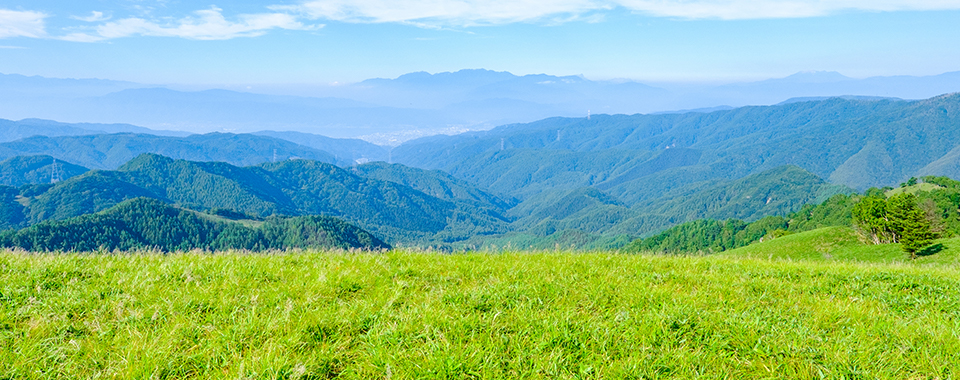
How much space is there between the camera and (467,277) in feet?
25.0

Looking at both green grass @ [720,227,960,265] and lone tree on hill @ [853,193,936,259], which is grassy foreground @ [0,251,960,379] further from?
lone tree on hill @ [853,193,936,259]

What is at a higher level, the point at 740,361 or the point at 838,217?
the point at 740,361

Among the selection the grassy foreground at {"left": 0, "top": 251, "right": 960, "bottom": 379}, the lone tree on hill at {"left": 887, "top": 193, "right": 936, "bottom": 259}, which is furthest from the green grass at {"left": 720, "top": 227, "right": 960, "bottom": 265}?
the grassy foreground at {"left": 0, "top": 251, "right": 960, "bottom": 379}

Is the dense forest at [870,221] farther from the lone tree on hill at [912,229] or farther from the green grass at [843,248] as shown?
the green grass at [843,248]

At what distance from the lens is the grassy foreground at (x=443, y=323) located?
14.3 feet

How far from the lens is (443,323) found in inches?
210

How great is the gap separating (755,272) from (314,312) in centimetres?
816

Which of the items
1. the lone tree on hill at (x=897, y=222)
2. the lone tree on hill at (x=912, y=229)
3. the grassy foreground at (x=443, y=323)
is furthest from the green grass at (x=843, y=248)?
the grassy foreground at (x=443, y=323)

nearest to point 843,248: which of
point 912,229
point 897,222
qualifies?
point 897,222

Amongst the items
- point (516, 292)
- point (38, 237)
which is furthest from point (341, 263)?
point (38, 237)

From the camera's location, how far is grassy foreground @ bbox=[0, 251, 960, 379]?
437 cm

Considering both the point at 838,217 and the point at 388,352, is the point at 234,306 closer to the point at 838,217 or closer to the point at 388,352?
the point at 388,352

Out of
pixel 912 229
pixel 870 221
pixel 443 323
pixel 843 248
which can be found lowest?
pixel 843 248

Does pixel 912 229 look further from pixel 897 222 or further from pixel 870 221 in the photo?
pixel 870 221
